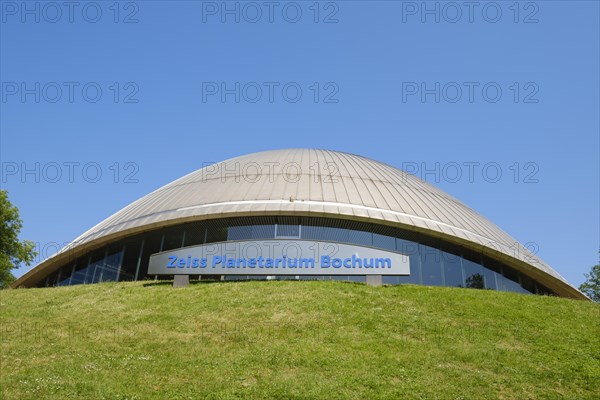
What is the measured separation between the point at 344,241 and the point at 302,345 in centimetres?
1080

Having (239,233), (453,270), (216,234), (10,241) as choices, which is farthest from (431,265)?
(10,241)

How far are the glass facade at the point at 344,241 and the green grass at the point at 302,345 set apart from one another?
395 centimetres

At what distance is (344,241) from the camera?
2348cm

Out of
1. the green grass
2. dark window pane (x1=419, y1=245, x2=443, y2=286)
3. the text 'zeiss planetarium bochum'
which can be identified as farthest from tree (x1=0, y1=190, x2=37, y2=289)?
dark window pane (x1=419, y1=245, x2=443, y2=286)

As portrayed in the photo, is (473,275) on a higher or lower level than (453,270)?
lower

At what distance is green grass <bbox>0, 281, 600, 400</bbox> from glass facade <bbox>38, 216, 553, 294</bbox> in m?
3.95

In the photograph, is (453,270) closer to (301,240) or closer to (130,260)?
(301,240)

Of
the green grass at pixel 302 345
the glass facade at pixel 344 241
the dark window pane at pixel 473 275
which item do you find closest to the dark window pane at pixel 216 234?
the glass facade at pixel 344 241

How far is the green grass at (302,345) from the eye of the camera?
1076cm

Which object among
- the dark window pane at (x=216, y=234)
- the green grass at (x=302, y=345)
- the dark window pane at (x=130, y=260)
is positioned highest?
the dark window pane at (x=216, y=234)

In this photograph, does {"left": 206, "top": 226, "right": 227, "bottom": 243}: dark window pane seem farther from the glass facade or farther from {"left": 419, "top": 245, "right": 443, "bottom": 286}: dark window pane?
{"left": 419, "top": 245, "right": 443, "bottom": 286}: dark window pane

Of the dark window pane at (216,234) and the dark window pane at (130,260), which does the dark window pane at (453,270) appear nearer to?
the dark window pane at (216,234)

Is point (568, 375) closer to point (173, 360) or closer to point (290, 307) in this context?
point (290, 307)

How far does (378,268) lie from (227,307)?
21.9 feet
